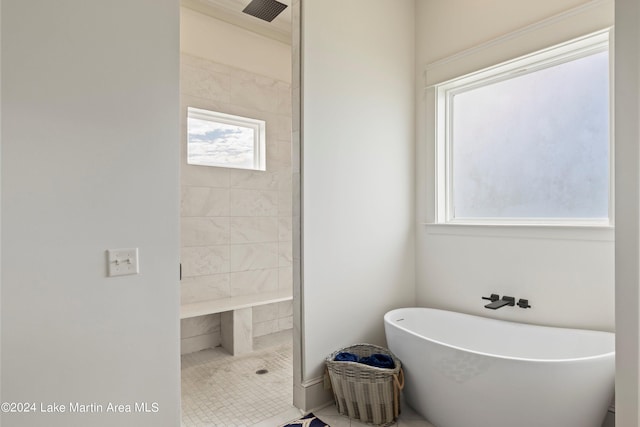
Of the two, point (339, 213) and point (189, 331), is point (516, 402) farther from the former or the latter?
point (189, 331)

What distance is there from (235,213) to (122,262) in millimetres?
2013

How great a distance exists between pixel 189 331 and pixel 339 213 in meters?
1.87

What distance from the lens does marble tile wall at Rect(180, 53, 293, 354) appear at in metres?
3.16

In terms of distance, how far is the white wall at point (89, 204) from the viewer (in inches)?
48.8

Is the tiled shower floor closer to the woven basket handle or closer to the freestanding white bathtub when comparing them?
the woven basket handle

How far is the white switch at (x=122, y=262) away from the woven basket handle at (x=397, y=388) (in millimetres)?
1505

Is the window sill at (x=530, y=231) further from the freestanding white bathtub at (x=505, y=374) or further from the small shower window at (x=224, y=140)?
the small shower window at (x=224, y=140)

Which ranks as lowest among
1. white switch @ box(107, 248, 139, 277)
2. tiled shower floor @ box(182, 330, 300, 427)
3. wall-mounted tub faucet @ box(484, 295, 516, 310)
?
tiled shower floor @ box(182, 330, 300, 427)

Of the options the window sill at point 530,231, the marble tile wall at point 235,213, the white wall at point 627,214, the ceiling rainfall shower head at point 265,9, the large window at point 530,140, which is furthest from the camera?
the marble tile wall at point 235,213

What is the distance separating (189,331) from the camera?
320 centimetres

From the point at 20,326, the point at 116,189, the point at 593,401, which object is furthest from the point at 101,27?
the point at 593,401

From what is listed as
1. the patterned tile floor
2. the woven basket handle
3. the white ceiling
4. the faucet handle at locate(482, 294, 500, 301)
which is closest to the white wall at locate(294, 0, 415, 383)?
the patterned tile floor

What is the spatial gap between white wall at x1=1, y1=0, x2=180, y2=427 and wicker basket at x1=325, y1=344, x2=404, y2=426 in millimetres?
950

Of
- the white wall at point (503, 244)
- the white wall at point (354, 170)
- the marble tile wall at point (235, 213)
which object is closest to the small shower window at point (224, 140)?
the marble tile wall at point (235, 213)
